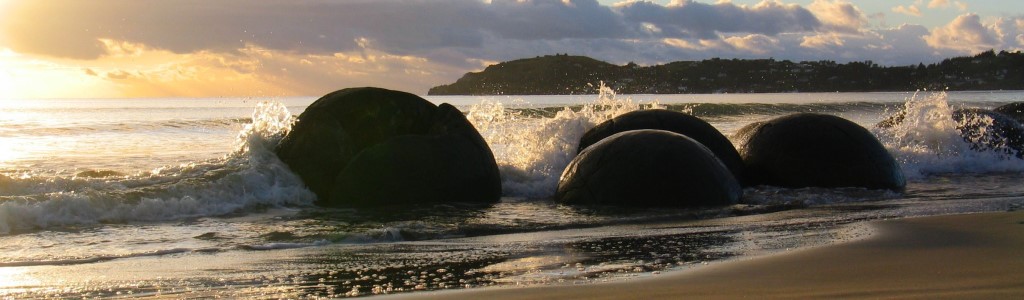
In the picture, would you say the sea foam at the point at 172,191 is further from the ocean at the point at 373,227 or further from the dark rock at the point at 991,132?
the dark rock at the point at 991,132

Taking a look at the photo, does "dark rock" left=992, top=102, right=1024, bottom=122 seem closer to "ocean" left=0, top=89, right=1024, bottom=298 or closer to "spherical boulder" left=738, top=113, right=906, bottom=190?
"ocean" left=0, top=89, right=1024, bottom=298

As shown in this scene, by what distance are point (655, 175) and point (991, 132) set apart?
1012 centimetres

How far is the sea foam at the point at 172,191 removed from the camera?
36.0ft

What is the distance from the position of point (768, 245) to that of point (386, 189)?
5.91 meters

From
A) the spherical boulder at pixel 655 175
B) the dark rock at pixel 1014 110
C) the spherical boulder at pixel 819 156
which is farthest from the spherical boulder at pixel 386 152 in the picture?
the dark rock at pixel 1014 110

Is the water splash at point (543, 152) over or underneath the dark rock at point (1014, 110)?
underneath

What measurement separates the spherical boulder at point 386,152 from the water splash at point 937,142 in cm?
805

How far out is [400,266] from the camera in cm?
755

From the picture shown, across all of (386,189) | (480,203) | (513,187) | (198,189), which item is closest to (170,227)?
(198,189)

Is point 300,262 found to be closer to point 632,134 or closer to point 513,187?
point 632,134

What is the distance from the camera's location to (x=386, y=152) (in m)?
13.0

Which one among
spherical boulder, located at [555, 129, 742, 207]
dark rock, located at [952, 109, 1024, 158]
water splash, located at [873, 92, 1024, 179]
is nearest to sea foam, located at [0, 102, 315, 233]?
spherical boulder, located at [555, 129, 742, 207]

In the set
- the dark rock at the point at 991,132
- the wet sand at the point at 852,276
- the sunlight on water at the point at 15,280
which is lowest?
the sunlight on water at the point at 15,280

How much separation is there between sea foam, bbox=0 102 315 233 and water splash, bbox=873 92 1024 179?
10465 mm
